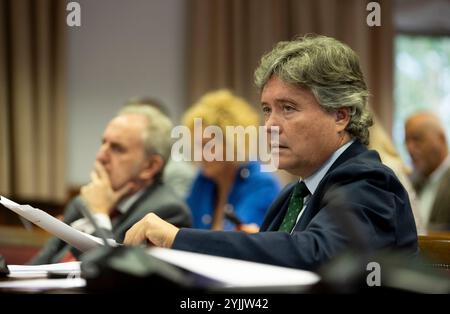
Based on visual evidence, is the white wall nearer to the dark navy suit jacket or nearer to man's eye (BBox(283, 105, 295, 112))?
man's eye (BBox(283, 105, 295, 112))

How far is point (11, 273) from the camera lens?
134 cm

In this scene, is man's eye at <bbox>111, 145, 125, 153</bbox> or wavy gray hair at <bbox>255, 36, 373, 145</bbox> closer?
wavy gray hair at <bbox>255, 36, 373, 145</bbox>

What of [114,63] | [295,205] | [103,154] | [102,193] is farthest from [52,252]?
[114,63]

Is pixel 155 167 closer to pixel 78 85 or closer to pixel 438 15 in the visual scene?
pixel 78 85

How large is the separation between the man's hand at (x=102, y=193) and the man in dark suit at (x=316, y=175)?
85cm

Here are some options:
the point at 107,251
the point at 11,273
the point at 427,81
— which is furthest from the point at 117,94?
the point at 107,251

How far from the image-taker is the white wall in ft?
15.6

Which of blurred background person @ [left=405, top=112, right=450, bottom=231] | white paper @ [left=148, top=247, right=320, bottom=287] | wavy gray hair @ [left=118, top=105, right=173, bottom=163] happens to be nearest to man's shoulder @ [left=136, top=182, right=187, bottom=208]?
wavy gray hair @ [left=118, top=105, right=173, bottom=163]

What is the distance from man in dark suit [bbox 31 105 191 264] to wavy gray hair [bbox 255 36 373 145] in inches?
34.7

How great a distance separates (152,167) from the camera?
2.42 m

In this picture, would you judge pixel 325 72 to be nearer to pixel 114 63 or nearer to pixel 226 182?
pixel 226 182

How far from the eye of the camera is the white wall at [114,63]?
475 centimetres

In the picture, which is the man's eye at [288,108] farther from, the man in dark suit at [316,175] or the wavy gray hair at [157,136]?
the wavy gray hair at [157,136]
